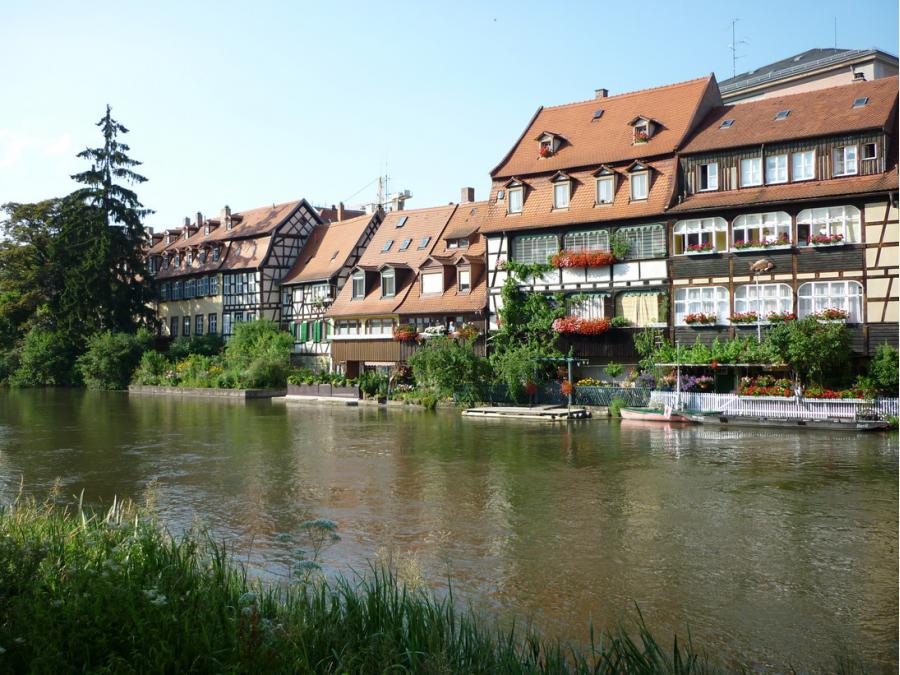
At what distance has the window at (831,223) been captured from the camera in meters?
29.0

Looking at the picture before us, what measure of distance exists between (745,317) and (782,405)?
3.99 meters

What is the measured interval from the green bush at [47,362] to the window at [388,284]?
25764 millimetres

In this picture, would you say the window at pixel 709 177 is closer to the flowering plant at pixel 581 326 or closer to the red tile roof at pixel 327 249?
the flowering plant at pixel 581 326

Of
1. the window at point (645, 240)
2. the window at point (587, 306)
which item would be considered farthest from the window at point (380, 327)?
the window at point (645, 240)

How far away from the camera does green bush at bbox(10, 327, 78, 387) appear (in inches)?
2275

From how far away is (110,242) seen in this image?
182 feet

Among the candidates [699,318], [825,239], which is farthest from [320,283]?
[825,239]

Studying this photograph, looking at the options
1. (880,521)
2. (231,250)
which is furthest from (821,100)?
(231,250)

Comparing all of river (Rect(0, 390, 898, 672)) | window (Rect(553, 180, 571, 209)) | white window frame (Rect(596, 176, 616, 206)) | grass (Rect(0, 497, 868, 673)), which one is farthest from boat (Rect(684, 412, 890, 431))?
Answer: grass (Rect(0, 497, 868, 673))

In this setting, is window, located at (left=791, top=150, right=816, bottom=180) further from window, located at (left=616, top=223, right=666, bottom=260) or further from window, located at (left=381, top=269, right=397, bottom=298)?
window, located at (left=381, top=269, right=397, bottom=298)

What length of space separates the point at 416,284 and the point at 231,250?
1995 centimetres

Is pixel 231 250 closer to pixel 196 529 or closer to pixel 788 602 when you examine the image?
pixel 196 529

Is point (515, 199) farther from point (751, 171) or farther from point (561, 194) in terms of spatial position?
point (751, 171)

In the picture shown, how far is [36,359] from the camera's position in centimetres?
5775
